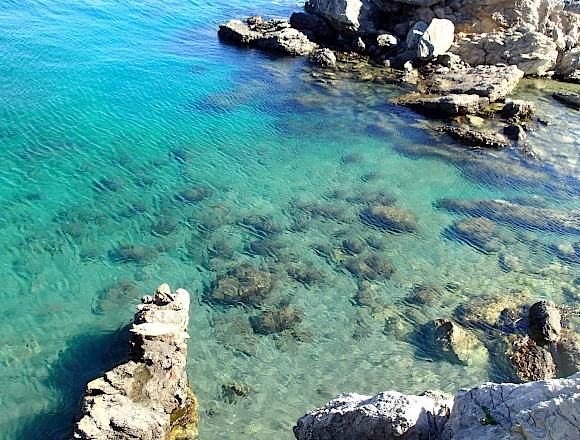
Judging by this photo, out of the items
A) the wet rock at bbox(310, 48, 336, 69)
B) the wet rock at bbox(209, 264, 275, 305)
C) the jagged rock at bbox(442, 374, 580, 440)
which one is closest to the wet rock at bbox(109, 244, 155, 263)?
the wet rock at bbox(209, 264, 275, 305)

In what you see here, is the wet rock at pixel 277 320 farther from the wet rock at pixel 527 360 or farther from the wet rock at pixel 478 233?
the wet rock at pixel 478 233

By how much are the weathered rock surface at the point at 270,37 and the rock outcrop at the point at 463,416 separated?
133 feet

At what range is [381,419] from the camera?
34.7 feet

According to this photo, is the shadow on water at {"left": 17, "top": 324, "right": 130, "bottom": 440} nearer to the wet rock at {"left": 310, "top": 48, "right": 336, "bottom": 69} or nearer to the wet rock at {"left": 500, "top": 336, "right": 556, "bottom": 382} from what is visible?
the wet rock at {"left": 500, "top": 336, "right": 556, "bottom": 382}

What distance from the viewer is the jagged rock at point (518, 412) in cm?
816

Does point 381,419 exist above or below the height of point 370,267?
above

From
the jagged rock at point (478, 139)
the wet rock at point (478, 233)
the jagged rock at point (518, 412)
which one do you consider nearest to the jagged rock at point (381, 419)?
the jagged rock at point (518, 412)

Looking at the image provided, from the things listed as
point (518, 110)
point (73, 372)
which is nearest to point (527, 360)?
point (73, 372)

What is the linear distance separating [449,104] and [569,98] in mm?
12850

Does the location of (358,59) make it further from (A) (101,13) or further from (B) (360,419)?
(B) (360,419)

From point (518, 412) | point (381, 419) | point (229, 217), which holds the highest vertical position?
point (518, 412)

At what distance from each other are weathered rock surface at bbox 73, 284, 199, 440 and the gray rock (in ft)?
123

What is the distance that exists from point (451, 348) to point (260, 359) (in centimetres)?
715

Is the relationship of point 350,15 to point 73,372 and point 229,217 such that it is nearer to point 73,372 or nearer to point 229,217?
point 229,217
